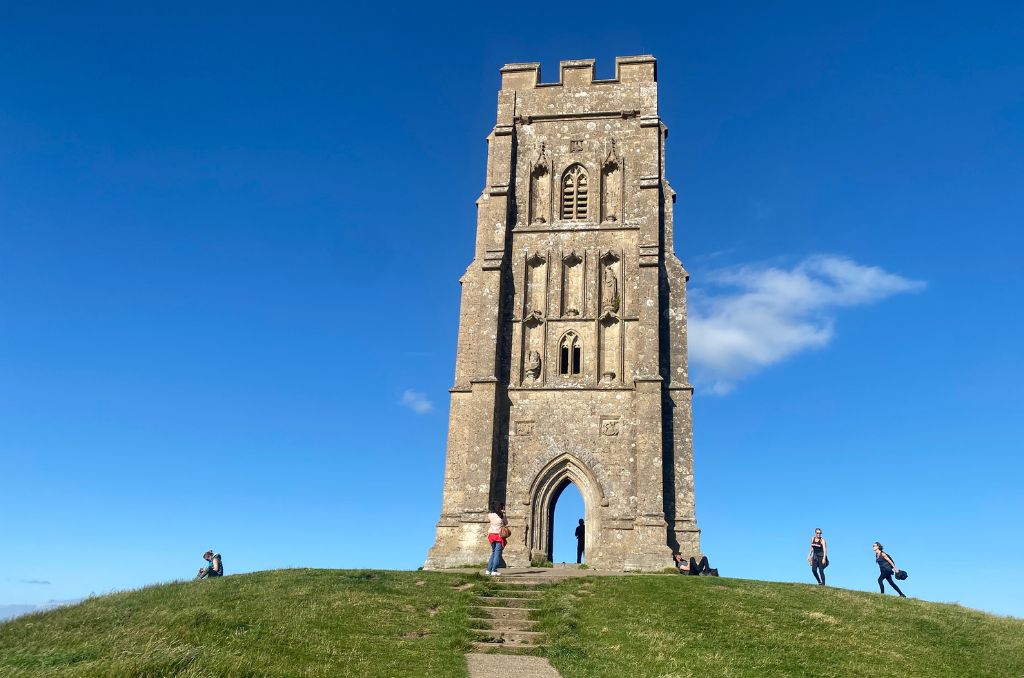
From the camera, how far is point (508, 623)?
16.9 m

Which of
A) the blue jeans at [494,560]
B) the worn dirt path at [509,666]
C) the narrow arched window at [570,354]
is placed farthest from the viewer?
the narrow arched window at [570,354]

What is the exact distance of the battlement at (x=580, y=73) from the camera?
35250mm

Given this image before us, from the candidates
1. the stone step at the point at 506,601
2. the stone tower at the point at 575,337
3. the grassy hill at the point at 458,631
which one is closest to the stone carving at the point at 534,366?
the stone tower at the point at 575,337

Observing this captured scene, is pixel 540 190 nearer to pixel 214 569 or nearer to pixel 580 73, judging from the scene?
pixel 580 73

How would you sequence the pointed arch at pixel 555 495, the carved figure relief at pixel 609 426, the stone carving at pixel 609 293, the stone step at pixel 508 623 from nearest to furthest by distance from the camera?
1. the stone step at pixel 508 623
2. the pointed arch at pixel 555 495
3. the carved figure relief at pixel 609 426
4. the stone carving at pixel 609 293

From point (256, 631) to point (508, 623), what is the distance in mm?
5351

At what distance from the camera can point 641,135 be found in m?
34.2

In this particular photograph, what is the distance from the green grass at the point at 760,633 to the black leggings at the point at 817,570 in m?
2.10

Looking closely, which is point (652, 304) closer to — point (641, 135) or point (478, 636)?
point (641, 135)

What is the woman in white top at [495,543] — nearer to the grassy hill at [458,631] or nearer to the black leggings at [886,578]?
the grassy hill at [458,631]

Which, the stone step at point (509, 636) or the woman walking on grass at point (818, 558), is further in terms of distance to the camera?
the woman walking on grass at point (818, 558)

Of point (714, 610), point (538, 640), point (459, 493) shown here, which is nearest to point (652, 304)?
point (459, 493)

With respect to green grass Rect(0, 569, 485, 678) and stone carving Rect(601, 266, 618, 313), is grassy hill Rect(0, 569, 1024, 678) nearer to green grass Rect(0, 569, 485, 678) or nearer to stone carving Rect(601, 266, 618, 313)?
green grass Rect(0, 569, 485, 678)

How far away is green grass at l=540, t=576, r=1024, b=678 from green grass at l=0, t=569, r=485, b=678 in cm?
247
